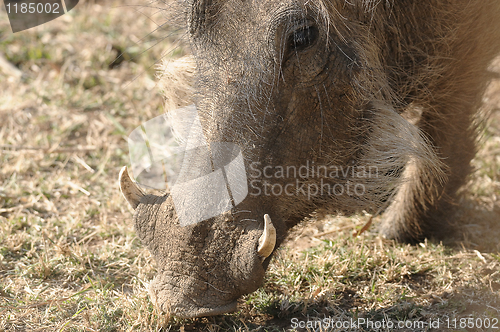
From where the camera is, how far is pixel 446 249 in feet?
8.78

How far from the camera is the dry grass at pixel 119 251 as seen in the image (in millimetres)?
2166

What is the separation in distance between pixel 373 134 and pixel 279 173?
0.43 metres

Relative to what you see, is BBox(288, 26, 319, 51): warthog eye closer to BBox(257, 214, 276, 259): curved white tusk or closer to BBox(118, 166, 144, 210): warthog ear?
BBox(257, 214, 276, 259): curved white tusk

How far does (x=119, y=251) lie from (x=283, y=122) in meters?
1.20

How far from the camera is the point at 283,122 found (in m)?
1.88

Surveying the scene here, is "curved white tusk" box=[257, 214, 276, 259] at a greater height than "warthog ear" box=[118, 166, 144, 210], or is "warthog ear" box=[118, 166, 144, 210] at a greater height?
"curved white tusk" box=[257, 214, 276, 259]

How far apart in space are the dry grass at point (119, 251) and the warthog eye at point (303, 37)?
0.71m

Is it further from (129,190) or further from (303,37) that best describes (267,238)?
(303,37)

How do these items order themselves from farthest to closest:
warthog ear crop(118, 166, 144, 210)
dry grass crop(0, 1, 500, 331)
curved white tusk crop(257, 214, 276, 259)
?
dry grass crop(0, 1, 500, 331), warthog ear crop(118, 166, 144, 210), curved white tusk crop(257, 214, 276, 259)

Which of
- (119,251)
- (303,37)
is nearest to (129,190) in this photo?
(119,251)

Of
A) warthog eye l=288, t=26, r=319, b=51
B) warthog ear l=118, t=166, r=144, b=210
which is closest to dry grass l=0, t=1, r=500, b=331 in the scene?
warthog ear l=118, t=166, r=144, b=210

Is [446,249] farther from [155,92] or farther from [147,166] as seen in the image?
[155,92]

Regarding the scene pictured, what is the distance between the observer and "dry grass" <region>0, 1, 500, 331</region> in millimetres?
2166

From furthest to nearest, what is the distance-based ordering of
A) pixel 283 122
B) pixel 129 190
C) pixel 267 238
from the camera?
pixel 129 190
pixel 283 122
pixel 267 238
